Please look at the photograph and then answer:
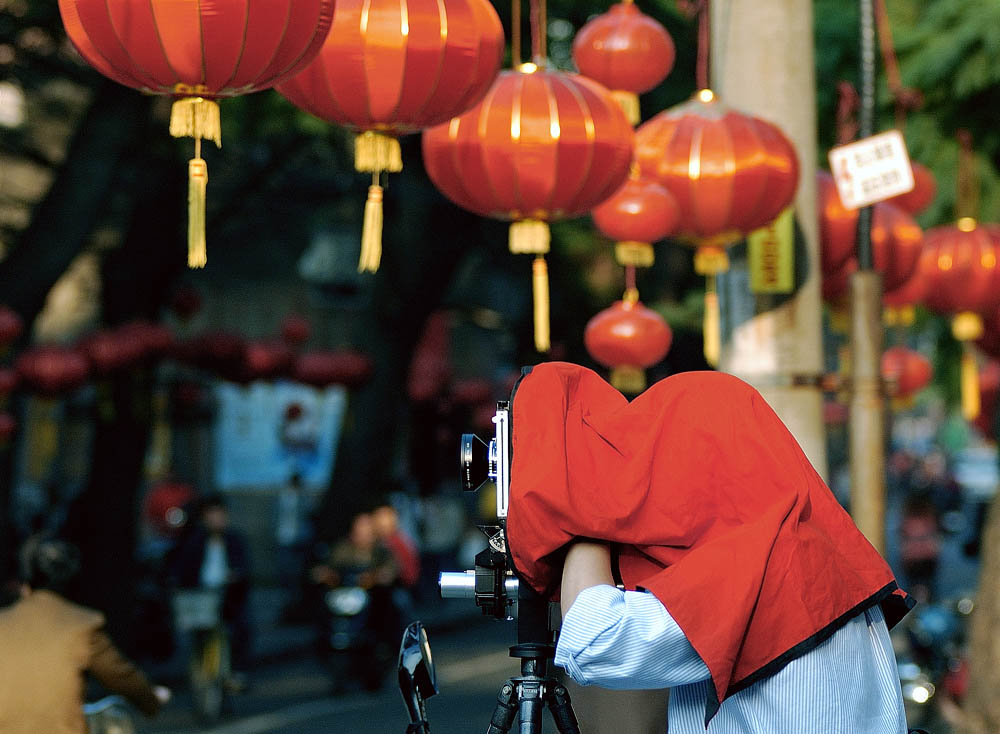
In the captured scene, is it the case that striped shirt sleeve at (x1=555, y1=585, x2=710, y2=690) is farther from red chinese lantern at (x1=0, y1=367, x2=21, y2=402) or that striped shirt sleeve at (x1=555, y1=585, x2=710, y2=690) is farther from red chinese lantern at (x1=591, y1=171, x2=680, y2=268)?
red chinese lantern at (x1=0, y1=367, x2=21, y2=402)

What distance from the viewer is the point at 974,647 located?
8.06 m

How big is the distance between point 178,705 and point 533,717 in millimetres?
11462

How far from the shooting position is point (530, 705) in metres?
3.14

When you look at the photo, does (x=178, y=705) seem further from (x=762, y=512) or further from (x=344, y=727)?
(x=762, y=512)

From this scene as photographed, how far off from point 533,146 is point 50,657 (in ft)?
8.62

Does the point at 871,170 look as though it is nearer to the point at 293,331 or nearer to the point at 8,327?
the point at 8,327

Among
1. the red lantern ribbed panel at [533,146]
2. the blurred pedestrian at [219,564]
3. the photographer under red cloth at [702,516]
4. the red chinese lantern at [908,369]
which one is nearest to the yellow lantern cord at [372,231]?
the red lantern ribbed panel at [533,146]

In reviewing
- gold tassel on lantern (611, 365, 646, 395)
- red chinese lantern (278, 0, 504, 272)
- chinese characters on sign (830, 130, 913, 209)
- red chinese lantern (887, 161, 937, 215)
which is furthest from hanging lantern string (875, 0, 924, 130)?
red chinese lantern (278, 0, 504, 272)

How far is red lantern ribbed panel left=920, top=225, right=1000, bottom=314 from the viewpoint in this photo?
10281 mm

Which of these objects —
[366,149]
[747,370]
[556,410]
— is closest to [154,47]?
[366,149]

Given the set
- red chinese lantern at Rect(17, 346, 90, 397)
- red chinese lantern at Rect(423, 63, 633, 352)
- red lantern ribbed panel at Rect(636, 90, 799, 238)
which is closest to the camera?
red chinese lantern at Rect(423, 63, 633, 352)

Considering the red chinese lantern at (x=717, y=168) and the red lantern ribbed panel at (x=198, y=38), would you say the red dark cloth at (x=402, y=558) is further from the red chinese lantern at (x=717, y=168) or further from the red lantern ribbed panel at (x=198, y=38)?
the red lantern ribbed panel at (x=198, y=38)

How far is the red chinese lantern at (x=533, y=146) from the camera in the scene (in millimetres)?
6258

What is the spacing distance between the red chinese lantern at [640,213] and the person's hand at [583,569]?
440 centimetres
